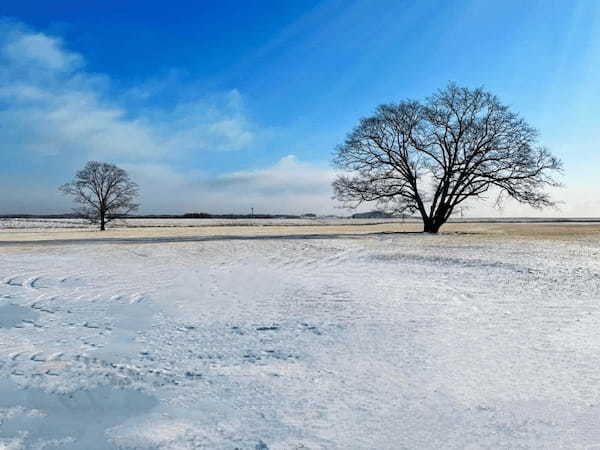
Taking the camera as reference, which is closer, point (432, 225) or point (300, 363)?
point (300, 363)

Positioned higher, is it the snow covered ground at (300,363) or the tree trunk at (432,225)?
the tree trunk at (432,225)

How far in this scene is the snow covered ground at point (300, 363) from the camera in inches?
122

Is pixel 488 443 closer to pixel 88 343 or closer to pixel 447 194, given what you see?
pixel 88 343

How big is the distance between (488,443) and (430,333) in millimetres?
2607

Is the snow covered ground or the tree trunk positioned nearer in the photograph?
the snow covered ground

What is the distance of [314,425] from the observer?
3.16 m

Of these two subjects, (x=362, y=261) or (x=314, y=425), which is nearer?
(x=314, y=425)

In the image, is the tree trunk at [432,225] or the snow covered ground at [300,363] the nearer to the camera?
the snow covered ground at [300,363]

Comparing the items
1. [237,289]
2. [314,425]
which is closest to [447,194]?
[237,289]

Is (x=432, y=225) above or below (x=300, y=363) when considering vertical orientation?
above

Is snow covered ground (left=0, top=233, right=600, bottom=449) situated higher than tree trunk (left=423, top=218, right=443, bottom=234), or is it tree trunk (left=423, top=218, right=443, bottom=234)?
tree trunk (left=423, top=218, right=443, bottom=234)

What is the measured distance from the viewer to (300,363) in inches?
177

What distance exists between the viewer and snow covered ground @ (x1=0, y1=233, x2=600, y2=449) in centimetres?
309

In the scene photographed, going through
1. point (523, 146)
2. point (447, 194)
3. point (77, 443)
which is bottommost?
point (77, 443)
